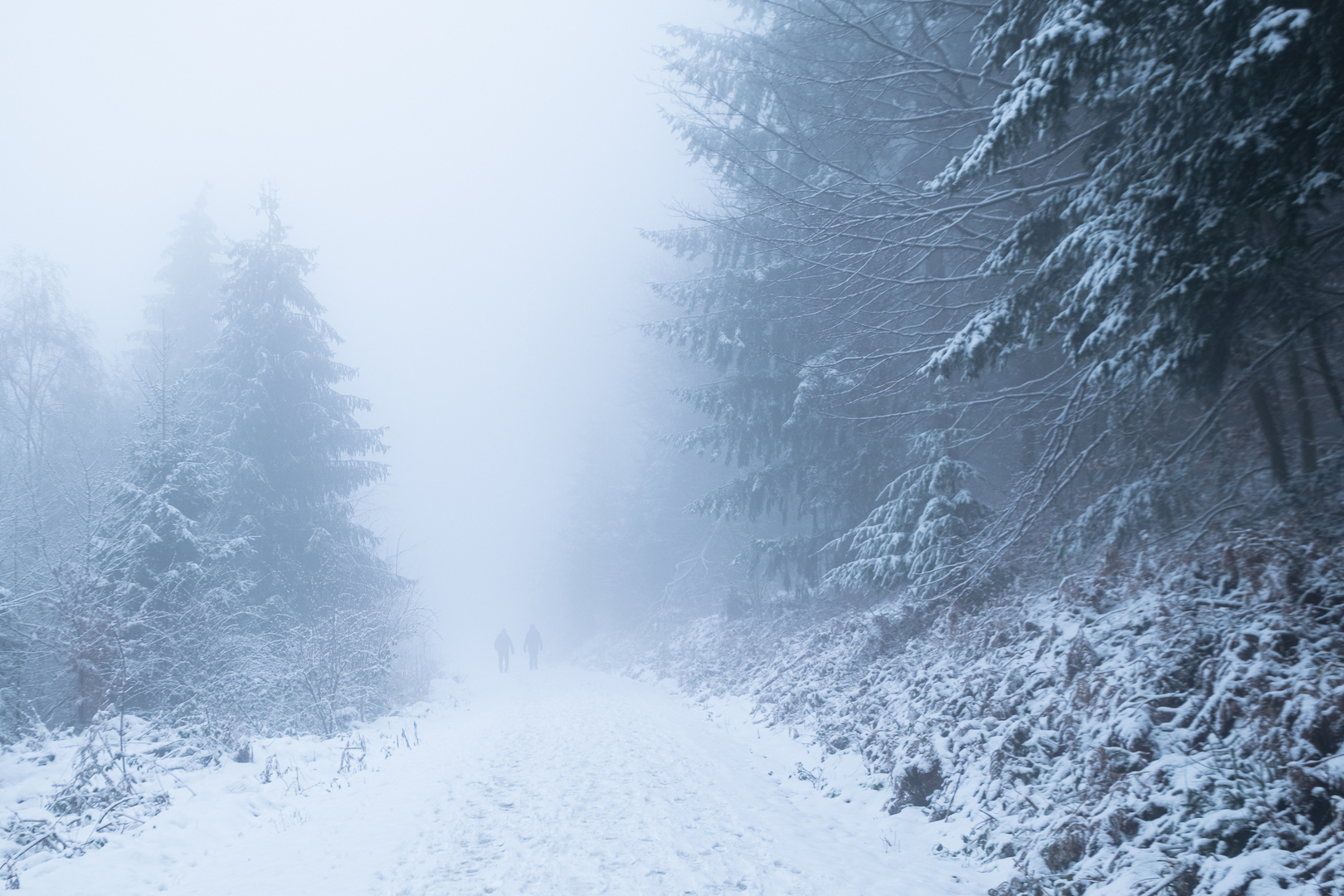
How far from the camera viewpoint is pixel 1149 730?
4.27 metres

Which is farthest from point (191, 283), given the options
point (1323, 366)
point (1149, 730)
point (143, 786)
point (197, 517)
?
point (1323, 366)

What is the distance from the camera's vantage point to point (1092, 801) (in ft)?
13.9

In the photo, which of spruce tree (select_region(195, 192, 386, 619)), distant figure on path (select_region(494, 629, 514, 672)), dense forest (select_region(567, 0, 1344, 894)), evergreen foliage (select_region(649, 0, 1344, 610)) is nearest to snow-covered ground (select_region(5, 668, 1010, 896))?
dense forest (select_region(567, 0, 1344, 894))

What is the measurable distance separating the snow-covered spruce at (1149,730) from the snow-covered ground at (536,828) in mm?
595

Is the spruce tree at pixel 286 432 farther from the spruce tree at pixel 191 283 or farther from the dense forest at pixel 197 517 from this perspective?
the spruce tree at pixel 191 283

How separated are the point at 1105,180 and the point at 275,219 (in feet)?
61.7

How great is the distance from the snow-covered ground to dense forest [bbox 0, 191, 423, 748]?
2.23 metres

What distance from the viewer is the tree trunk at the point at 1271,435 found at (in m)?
5.42

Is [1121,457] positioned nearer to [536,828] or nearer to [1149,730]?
[1149,730]

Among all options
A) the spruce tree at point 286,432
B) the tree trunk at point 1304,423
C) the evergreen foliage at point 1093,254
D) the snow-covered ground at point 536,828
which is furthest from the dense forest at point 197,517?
the tree trunk at point 1304,423

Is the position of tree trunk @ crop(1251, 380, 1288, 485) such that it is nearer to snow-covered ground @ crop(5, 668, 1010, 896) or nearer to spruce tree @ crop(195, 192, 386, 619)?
snow-covered ground @ crop(5, 668, 1010, 896)

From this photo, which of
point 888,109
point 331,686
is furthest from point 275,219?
point 888,109

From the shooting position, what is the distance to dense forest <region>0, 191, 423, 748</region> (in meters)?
9.46

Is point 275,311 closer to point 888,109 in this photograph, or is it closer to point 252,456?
point 252,456
